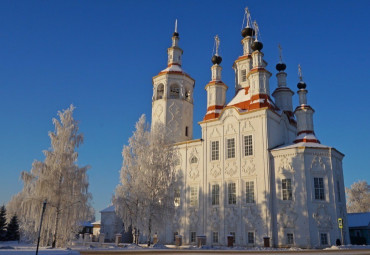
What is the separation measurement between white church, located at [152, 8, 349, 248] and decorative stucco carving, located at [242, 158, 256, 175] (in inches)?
3.3

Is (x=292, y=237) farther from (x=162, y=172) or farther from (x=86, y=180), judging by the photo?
(x=86, y=180)

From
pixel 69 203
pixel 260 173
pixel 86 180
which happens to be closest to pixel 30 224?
pixel 69 203

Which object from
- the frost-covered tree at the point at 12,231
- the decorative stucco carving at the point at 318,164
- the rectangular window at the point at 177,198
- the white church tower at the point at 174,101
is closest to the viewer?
the decorative stucco carving at the point at 318,164

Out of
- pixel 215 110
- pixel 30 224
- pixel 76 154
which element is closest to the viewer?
pixel 30 224

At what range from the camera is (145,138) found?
27375 mm

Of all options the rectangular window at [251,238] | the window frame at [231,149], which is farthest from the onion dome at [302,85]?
the rectangular window at [251,238]

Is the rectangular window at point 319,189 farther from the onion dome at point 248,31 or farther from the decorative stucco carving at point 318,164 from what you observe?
the onion dome at point 248,31

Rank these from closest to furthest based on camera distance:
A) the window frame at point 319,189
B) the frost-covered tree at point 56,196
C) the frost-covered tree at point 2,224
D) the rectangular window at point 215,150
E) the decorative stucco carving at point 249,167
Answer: the frost-covered tree at point 56,196, the window frame at point 319,189, the decorative stucco carving at point 249,167, the rectangular window at point 215,150, the frost-covered tree at point 2,224

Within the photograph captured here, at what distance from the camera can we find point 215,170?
102 ft

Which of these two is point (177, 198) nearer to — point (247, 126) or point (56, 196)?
point (247, 126)

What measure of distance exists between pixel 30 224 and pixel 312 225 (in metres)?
20.3

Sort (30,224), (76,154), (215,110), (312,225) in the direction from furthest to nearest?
1. (215,110)
2. (312,225)
3. (76,154)
4. (30,224)

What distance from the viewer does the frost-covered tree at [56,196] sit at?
21969 mm

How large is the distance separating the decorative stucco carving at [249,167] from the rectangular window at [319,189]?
5.01 metres
